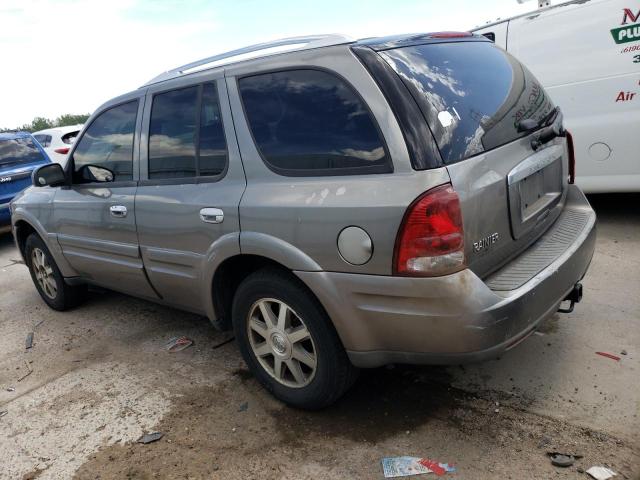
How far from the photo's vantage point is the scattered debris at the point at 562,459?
7.49 ft

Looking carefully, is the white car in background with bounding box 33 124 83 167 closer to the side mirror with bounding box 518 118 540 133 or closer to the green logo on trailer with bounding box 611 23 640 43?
the green logo on trailer with bounding box 611 23 640 43

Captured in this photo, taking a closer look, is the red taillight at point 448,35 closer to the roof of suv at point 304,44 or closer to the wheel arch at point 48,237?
the roof of suv at point 304,44

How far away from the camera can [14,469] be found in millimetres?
2729

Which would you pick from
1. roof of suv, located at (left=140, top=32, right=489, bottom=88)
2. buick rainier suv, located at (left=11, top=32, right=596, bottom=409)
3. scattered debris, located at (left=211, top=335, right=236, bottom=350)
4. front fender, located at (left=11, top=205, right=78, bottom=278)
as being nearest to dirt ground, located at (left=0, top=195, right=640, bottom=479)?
scattered debris, located at (left=211, top=335, right=236, bottom=350)

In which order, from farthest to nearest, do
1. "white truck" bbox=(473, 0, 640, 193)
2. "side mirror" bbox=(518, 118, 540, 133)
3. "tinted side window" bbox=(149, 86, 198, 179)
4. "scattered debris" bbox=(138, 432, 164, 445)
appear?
"white truck" bbox=(473, 0, 640, 193) < "tinted side window" bbox=(149, 86, 198, 179) < "scattered debris" bbox=(138, 432, 164, 445) < "side mirror" bbox=(518, 118, 540, 133)

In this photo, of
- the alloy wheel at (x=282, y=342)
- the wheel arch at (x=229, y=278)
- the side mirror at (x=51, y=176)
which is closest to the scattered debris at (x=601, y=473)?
the alloy wheel at (x=282, y=342)

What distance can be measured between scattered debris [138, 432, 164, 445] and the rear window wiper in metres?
2.43

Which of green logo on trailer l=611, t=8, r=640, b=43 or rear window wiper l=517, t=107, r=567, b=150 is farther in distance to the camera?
green logo on trailer l=611, t=8, r=640, b=43

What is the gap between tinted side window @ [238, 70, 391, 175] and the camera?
93.8 inches

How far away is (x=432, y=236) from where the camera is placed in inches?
86.1

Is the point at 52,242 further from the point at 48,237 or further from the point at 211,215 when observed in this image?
the point at 211,215

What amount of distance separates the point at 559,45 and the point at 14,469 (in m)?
5.40

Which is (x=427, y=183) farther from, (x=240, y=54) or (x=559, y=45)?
(x=559, y=45)

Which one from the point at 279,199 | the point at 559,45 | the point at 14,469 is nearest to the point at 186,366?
the point at 14,469
